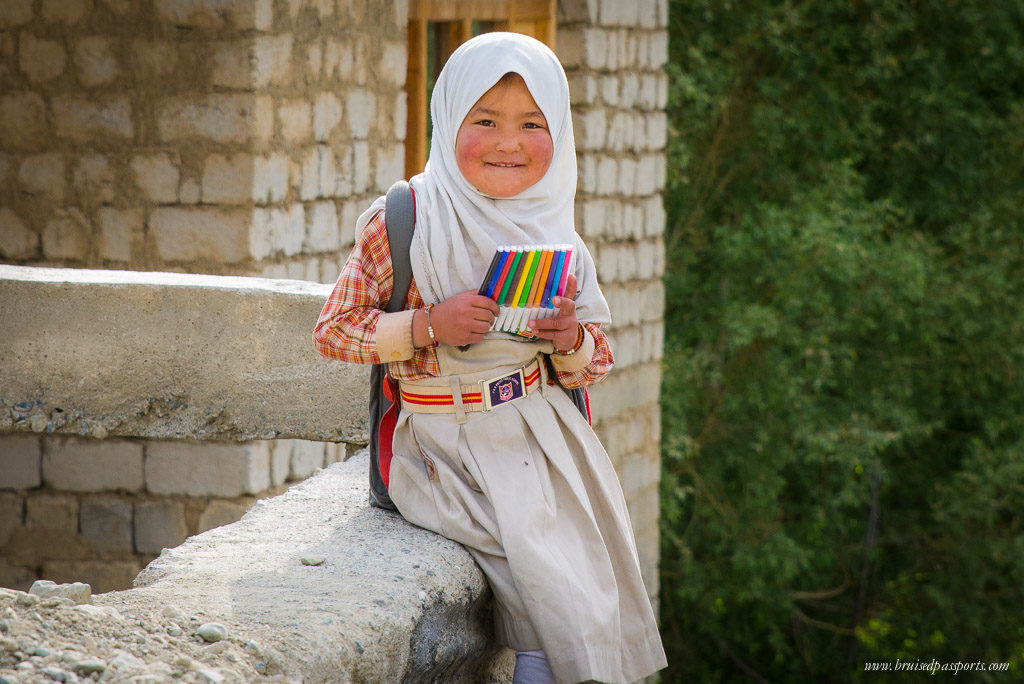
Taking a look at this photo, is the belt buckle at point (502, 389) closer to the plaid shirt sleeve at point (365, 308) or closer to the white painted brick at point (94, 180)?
the plaid shirt sleeve at point (365, 308)

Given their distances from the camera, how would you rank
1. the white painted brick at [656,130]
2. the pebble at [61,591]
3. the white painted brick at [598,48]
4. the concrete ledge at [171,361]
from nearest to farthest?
the pebble at [61,591] → the concrete ledge at [171,361] → the white painted brick at [598,48] → the white painted brick at [656,130]

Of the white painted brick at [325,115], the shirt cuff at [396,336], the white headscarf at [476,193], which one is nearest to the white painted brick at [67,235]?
the white painted brick at [325,115]

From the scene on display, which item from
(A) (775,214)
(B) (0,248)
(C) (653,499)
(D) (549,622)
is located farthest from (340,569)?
(A) (775,214)

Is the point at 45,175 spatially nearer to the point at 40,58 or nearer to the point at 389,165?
the point at 40,58

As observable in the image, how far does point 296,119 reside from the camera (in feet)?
15.5

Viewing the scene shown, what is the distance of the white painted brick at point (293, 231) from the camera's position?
184 inches

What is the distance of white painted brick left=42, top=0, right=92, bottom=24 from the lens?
4566 mm

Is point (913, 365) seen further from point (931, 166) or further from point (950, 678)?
point (950, 678)

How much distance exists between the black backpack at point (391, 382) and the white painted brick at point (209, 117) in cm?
216

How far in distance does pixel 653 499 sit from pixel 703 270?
12.1 ft

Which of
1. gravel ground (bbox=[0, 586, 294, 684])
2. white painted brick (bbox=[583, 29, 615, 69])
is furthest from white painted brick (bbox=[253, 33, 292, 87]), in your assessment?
gravel ground (bbox=[0, 586, 294, 684])

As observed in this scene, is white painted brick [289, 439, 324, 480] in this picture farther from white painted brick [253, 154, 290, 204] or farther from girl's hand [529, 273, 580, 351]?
girl's hand [529, 273, 580, 351]

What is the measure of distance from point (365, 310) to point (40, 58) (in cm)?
295

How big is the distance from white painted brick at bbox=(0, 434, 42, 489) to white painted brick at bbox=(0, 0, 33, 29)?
1.52 meters
